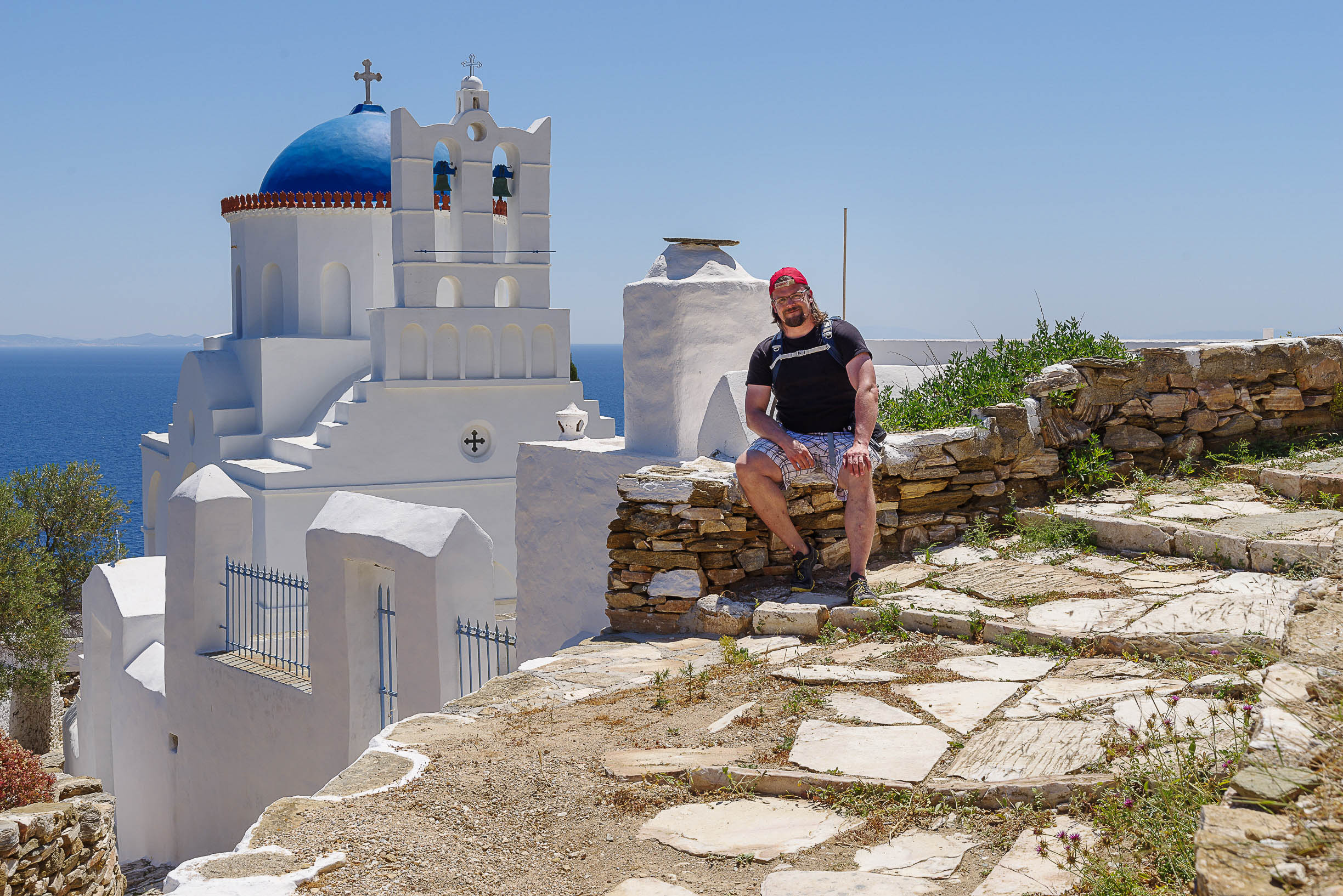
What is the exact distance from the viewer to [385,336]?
17.7 metres

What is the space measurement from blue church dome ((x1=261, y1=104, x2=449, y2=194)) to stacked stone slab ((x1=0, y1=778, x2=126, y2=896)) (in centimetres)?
1483

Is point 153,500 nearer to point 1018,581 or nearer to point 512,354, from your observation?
point 512,354

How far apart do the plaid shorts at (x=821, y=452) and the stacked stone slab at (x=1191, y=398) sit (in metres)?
1.46

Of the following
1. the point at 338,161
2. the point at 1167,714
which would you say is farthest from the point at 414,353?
the point at 1167,714

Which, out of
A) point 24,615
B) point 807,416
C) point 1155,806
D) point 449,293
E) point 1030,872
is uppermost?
point 449,293

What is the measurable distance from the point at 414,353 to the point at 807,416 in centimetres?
1378

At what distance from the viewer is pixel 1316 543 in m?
4.49

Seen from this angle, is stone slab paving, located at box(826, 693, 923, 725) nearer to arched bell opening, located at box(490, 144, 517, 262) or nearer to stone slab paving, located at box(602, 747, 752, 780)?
stone slab paving, located at box(602, 747, 752, 780)

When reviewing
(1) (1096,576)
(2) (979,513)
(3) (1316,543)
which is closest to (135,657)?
(2) (979,513)

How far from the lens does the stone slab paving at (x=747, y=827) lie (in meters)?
2.75

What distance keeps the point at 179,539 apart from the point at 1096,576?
7.61 metres

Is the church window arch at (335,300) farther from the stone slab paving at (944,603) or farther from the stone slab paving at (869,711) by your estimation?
the stone slab paving at (869,711)

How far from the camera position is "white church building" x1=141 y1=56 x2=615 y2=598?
17000 millimetres

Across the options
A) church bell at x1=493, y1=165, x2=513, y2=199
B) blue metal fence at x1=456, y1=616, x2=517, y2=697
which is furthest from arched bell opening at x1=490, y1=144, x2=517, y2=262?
blue metal fence at x1=456, y1=616, x2=517, y2=697
